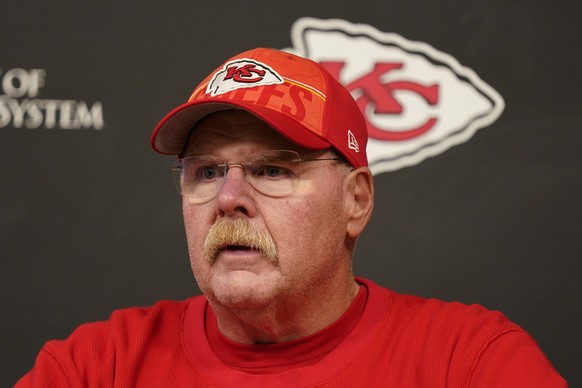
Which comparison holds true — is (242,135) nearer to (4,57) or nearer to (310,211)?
(310,211)

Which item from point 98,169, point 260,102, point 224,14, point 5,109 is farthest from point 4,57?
point 260,102

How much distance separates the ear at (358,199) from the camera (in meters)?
1.34

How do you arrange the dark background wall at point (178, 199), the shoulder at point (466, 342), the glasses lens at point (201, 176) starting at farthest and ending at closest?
the dark background wall at point (178, 199), the glasses lens at point (201, 176), the shoulder at point (466, 342)

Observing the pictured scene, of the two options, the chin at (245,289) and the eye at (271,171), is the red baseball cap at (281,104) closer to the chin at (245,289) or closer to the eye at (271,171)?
the eye at (271,171)

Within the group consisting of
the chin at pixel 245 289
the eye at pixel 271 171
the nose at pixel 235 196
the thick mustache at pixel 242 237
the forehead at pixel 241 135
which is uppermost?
the forehead at pixel 241 135

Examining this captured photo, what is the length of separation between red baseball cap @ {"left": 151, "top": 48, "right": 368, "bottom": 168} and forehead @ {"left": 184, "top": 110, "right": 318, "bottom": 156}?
24 millimetres

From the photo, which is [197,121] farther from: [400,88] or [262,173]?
[400,88]

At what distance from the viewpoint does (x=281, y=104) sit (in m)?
1.25

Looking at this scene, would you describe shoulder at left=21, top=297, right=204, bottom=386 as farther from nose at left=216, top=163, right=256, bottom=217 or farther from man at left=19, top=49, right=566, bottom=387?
nose at left=216, top=163, right=256, bottom=217

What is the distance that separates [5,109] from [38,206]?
226 mm

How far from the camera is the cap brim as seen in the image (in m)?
1.21

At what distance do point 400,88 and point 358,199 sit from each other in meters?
0.49

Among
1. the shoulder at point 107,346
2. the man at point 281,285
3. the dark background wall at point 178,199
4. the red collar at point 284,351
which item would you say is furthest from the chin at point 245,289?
the dark background wall at point 178,199

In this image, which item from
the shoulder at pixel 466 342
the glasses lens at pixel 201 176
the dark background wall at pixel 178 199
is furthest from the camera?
the dark background wall at pixel 178 199
